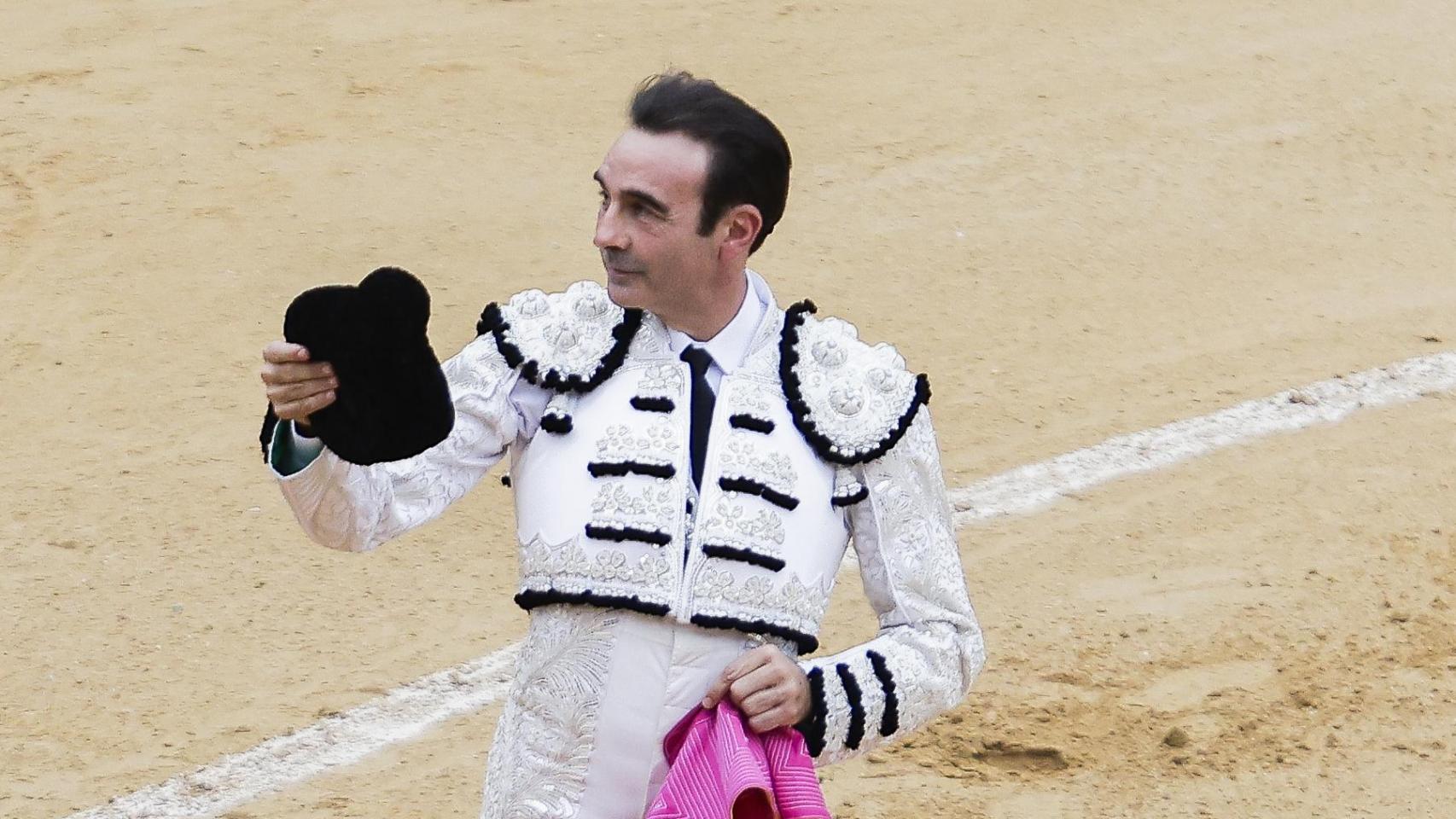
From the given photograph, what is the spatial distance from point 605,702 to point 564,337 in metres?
0.55

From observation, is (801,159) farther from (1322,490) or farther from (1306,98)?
(1322,490)

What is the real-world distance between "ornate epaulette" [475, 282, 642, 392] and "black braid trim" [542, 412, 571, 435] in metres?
0.05

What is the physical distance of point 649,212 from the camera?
3264 millimetres

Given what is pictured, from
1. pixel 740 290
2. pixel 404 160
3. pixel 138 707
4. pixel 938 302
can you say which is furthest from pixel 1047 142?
pixel 740 290

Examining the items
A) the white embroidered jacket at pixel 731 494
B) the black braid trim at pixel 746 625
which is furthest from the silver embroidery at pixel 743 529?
the black braid trim at pixel 746 625

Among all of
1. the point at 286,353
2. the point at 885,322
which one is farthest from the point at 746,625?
the point at 885,322

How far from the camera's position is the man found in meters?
3.26

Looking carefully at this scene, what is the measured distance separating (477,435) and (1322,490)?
13.4 ft

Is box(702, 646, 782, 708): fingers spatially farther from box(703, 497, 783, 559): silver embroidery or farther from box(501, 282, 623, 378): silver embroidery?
box(501, 282, 623, 378): silver embroidery

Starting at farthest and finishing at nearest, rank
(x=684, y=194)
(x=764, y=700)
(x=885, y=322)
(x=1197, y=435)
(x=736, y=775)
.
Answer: (x=885, y=322) < (x=1197, y=435) < (x=684, y=194) < (x=764, y=700) < (x=736, y=775)

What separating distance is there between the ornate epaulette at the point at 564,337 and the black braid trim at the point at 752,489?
248 millimetres

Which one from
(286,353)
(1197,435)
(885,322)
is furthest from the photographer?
(885,322)

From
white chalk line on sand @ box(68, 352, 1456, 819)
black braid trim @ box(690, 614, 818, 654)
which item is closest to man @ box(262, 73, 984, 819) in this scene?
black braid trim @ box(690, 614, 818, 654)

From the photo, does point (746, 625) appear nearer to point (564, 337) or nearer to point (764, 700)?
point (764, 700)
